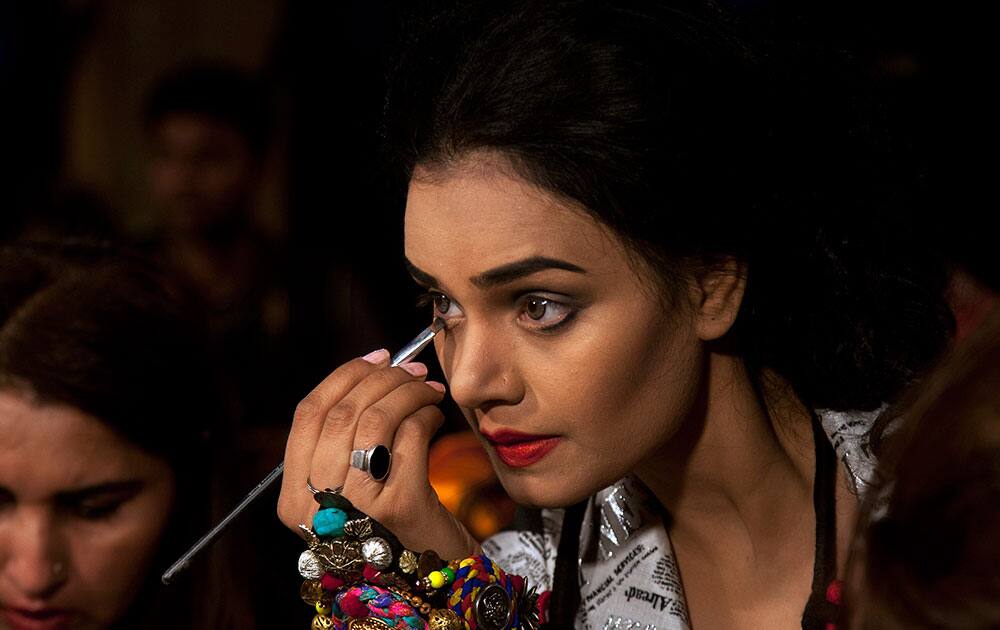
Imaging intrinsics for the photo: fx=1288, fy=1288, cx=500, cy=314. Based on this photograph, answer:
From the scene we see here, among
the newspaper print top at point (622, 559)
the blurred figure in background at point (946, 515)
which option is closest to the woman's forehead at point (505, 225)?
the newspaper print top at point (622, 559)

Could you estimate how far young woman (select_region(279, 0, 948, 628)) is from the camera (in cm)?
105

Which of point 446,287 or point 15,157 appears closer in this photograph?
point 446,287

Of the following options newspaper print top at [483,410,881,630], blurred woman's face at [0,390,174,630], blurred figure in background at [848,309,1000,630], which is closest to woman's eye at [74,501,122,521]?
blurred woman's face at [0,390,174,630]

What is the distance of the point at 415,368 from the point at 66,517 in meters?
0.41

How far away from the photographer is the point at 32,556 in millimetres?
1316

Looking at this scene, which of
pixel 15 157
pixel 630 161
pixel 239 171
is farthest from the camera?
pixel 15 157

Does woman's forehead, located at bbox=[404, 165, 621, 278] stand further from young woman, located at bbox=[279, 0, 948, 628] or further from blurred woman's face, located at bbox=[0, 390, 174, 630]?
blurred woman's face, located at bbox=[0, 390, 174, 630]

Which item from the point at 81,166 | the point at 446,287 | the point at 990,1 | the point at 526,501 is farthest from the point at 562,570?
the point at 81,166

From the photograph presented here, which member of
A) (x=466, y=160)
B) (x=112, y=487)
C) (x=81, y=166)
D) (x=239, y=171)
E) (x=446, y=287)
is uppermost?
(x=466, y=160)

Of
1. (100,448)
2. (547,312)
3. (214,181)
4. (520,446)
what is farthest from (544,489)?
(214,181)

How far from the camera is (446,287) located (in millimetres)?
1096

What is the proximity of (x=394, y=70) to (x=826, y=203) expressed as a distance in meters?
0.42

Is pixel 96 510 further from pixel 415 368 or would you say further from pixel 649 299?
pixel 649 299

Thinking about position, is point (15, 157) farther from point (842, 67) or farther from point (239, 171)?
point (842, 67)
